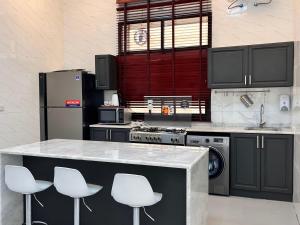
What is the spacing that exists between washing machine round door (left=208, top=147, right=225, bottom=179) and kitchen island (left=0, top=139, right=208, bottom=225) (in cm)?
130

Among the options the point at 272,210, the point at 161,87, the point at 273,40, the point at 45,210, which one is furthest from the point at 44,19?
the point at 272,210

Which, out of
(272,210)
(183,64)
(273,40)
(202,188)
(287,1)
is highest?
(287,1)

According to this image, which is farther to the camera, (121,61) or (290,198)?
(121,61)

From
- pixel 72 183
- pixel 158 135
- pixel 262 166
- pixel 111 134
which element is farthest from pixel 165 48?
pixel 72 183

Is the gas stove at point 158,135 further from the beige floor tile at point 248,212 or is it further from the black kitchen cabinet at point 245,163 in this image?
the beige floor tile at point 248,212

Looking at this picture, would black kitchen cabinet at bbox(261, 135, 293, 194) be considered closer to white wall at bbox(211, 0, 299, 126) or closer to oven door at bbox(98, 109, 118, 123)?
white wall at bbox(211, 0, 299, 126)

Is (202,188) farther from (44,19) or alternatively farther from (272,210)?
(44,19)

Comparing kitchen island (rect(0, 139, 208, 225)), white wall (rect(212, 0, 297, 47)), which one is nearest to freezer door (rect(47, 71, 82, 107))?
kitchen island (rect(0, 139, 208, 225))

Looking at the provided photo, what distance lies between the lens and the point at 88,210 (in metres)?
2.87

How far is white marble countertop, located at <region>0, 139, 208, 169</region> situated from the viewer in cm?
225

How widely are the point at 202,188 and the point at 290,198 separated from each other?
6.38 ft

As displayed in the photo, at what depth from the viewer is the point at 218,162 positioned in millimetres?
3996

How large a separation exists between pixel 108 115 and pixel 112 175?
2308 millimetres

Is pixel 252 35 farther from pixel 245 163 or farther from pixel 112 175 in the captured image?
pixel 112 175
